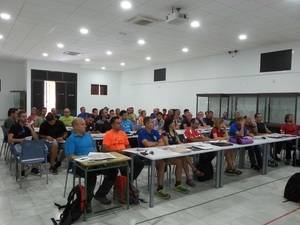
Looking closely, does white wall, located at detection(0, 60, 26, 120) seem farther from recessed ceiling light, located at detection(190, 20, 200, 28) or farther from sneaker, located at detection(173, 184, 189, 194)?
sneaker, located at detection(173, 184, 189, 194)

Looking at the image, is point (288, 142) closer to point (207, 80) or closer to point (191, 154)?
point (191, 154)

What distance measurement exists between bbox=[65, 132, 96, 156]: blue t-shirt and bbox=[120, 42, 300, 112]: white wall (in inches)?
249

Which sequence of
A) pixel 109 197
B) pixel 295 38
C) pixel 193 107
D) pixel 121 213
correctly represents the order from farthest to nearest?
pixel 193 107
pixel 295 38
pixel 109 197
pixel 121 213

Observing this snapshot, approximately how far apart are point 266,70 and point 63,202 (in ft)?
23.2

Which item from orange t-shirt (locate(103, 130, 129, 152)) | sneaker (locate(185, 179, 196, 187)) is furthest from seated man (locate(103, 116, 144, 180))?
sneaker (locate(185, 179, 196, 187))

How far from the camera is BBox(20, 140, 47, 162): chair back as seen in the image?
13.4 ft

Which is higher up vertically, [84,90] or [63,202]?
[84,90]

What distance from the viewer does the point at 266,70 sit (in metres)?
7.97

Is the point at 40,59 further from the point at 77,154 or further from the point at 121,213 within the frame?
the point at 121,213

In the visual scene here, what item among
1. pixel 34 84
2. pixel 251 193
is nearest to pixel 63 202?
pixel 251 193

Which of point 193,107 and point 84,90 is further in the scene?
point 84,90

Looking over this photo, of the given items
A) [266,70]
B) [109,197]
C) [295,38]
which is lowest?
[109,197]

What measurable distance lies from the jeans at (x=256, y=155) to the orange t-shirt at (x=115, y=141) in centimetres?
299

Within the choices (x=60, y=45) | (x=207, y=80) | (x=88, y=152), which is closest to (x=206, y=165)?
(x=88, y=152)
